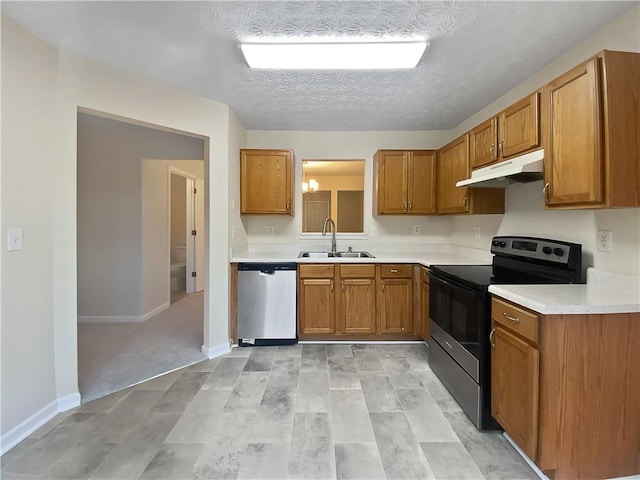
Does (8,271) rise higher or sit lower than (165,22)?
lower

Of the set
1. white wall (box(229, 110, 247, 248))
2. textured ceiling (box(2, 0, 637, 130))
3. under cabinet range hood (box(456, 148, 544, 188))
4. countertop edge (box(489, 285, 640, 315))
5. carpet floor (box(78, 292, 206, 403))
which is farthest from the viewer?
white wall (box(229, 110, 247, 248))

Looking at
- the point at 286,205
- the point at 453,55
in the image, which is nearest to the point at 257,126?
the point at 286,205

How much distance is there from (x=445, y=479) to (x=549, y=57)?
260 cm

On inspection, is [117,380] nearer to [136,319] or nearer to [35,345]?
[35,345]

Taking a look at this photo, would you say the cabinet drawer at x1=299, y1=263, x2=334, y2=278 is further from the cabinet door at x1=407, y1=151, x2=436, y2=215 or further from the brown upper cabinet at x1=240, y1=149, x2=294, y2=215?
the cabinet door at x1=407, y1=151, x2=436, y2=215

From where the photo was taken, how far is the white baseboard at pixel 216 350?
280cm

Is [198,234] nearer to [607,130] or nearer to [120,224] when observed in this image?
[120,224]

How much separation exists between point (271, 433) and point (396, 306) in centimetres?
176

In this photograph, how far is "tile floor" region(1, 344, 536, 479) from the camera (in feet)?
4.90

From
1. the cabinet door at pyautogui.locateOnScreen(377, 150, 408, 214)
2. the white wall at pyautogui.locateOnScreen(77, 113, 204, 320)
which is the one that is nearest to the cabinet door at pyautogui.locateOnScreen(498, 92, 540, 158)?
the cabinet door at pyautogui.locateOnScreen(377, 150, 408, 214)

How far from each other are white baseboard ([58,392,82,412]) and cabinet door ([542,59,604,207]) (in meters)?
3.24

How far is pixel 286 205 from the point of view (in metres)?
3.31

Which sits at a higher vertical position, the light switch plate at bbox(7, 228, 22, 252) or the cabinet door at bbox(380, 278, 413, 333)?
the light switch plate at bbox(7, 228, 22, 252)

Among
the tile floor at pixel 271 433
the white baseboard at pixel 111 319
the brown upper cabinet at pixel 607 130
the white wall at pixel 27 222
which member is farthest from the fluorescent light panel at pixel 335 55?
the white baseboard at pixel 111 319
